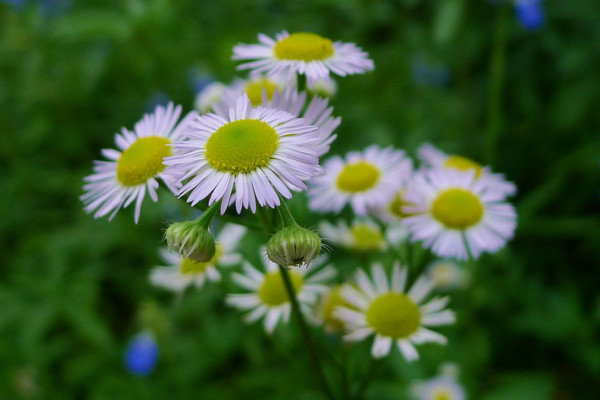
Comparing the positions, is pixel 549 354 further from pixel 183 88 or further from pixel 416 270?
pixel 183 88

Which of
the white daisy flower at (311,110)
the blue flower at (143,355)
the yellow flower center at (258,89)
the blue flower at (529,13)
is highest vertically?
the blue flower at (529,13)

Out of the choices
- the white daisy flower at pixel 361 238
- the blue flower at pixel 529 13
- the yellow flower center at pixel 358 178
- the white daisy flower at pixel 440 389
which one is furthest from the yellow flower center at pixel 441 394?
the blue flower at pixel 529 13

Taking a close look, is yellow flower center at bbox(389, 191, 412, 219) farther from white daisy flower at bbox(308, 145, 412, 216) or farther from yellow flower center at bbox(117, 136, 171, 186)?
yellow flower center at bbox(117, 136, 171, 186)

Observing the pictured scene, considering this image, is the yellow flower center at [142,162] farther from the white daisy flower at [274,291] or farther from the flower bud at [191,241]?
the white daisy flower at [274,291]

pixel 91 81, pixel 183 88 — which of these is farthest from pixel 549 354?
pixel 91 81

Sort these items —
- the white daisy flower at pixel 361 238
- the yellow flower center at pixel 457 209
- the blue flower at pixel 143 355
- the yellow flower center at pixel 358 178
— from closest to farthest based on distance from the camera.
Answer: the yellow flower center at pixel 457 209 → the yellow flower center at pixel 358 178 → the white daisy flower at pixel 361 238 → the blue flower at pixel 143 355

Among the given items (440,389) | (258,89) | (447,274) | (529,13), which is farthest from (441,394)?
(529,13)
